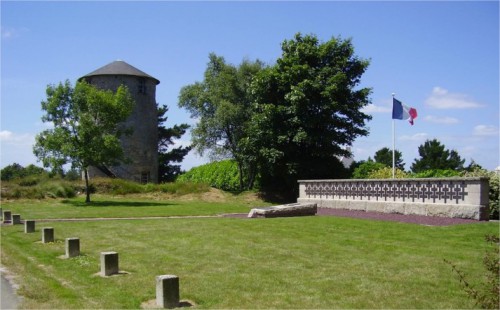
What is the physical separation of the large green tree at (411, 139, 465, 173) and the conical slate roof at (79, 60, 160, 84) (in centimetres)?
2590

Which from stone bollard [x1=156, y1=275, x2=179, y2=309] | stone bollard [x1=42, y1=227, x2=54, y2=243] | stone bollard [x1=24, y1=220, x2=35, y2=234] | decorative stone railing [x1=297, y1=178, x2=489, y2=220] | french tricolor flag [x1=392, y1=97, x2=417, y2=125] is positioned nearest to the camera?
stone bollard [x1=156, y1=275, x2=179, y2=309]

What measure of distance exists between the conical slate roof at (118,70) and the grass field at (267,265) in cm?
3258

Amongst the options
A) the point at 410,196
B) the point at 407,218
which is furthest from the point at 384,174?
the point at 407,218

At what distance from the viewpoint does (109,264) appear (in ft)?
26.3

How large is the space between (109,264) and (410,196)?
11.4m

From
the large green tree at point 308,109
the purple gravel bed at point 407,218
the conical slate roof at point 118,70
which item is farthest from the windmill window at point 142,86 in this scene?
the purple gravel bed at point 407,218

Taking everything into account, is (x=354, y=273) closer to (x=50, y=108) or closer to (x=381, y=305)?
(x=381, y=305)

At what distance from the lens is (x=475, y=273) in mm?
7191

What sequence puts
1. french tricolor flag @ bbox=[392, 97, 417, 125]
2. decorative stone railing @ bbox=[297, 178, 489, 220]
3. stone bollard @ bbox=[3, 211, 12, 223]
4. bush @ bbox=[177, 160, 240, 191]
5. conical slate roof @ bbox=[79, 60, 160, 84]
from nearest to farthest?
1. decorative stone railing @ bbox=[297, 178, 489, 220]
2. stone bollard @ bbox=[3, 211, 12, 223]
3. french tricolor flag @ bbox=[392, 97, 417, 125]
4. bush @ bbox=[177, 160, 240, 191]
5. conical slate roof @ bbox=[79, 60, 160, 84]

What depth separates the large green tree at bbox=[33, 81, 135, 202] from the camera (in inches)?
1081

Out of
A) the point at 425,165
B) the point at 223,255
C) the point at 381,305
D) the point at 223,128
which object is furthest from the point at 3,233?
the point at 425,165

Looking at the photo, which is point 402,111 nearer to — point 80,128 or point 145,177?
point 80,128

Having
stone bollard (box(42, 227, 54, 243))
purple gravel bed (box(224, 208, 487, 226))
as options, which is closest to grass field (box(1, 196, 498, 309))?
stone bollard (box(42, 227, 54, 243))

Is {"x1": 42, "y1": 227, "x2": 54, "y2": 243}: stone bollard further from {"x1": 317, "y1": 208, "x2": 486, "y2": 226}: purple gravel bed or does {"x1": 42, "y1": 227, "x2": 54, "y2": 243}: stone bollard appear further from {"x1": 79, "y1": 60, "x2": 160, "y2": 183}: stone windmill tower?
{"x1": 79, "y1": 60, "x2": 160, "y2": 183}: stone windmill tower
